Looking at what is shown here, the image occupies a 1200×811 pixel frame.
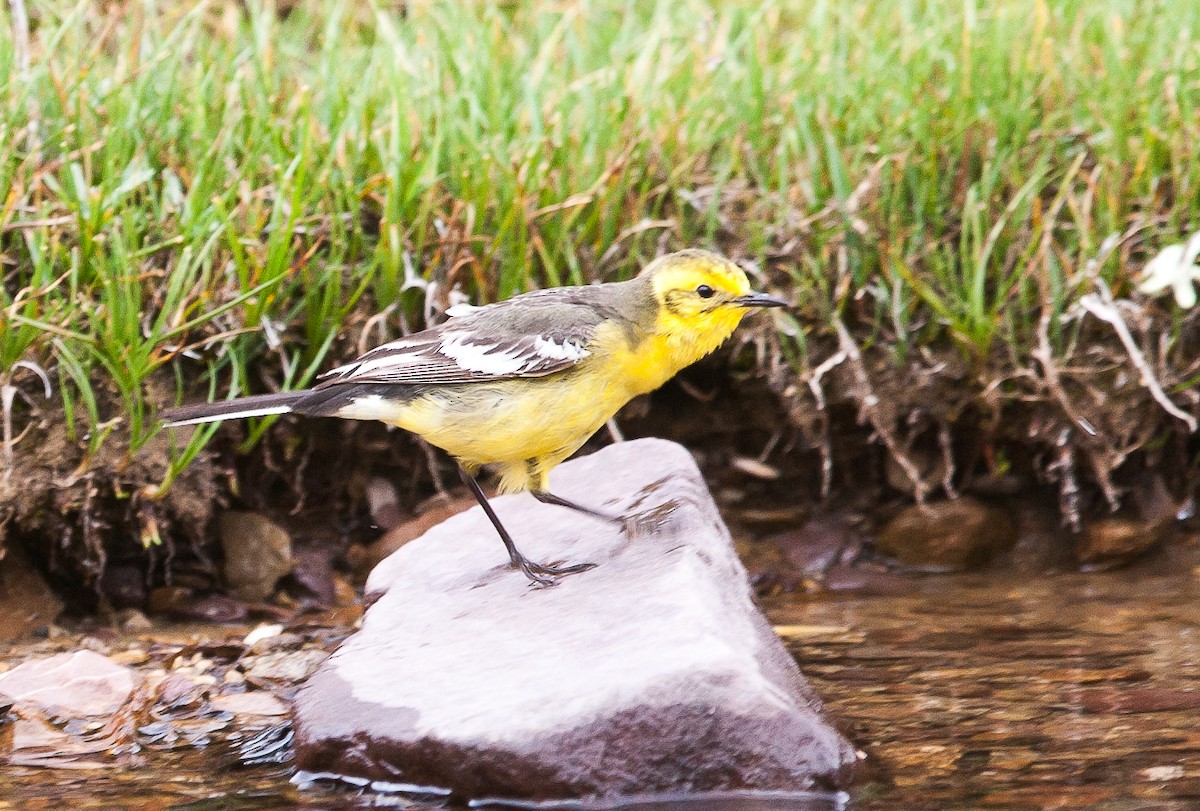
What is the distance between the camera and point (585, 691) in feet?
12.5

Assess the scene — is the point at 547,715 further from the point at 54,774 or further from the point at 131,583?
the point at 131,583

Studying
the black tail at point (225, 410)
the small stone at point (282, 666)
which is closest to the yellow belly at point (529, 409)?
the black tail at point (225, 410)

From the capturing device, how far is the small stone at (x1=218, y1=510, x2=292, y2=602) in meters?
6.42

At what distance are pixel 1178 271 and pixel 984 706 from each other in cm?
214

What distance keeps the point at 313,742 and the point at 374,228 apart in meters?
3.09

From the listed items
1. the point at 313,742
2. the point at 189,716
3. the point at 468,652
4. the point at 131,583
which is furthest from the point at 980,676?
the point at 131,583

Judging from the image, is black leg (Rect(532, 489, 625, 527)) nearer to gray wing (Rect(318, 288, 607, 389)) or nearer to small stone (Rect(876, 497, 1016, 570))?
gray wing (Rect(318, 288, 607, 389))

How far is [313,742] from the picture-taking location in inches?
162

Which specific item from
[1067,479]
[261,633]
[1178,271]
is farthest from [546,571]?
[1178,271]

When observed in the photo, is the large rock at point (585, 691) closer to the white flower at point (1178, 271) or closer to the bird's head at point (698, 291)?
the bird's head at point (698, 291)

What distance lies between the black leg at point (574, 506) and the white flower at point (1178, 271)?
2.39 m

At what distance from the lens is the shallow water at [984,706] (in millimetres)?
4070

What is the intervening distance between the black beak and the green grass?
1.20 metres

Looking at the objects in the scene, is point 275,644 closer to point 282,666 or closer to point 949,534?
point 282,666
